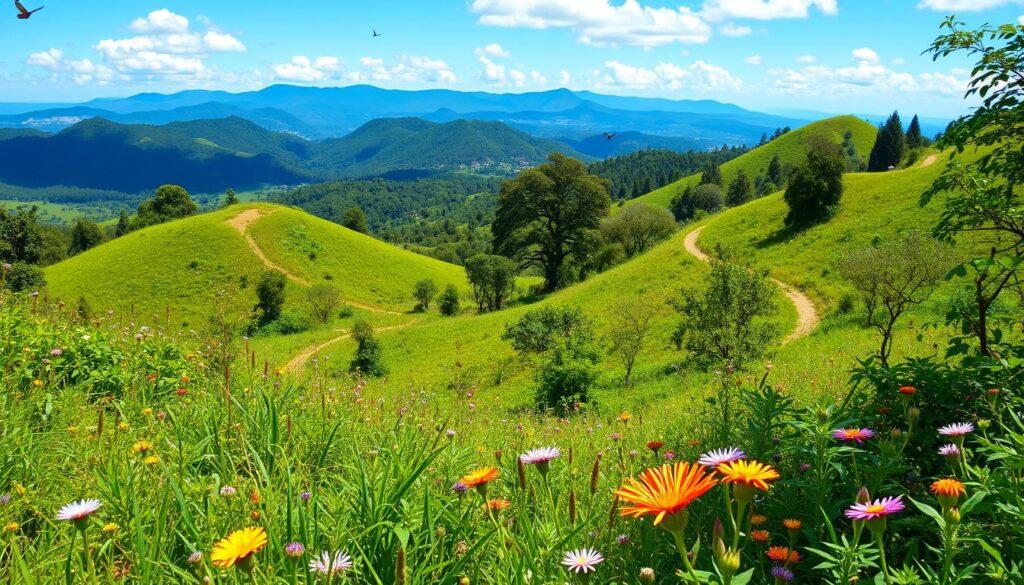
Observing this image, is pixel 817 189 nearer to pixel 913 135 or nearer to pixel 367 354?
pixel 367 354

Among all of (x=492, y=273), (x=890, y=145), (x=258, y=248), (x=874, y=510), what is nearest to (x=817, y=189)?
(x=492, y=273)

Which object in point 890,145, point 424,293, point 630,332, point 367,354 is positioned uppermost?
point 890,145

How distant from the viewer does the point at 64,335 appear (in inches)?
255

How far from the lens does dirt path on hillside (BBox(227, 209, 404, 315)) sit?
53344mm

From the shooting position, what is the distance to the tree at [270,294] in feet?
156

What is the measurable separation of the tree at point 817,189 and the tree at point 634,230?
1988 cm

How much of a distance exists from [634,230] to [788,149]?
88252 mm

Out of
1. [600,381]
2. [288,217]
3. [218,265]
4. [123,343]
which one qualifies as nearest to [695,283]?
[600,381]

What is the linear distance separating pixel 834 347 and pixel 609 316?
1375 cm

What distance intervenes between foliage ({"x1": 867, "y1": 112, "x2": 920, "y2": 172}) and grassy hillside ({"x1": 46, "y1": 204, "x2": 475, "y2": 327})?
7601 centimetres

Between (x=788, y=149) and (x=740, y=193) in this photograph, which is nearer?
(x=740, y=193)

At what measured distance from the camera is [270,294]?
47906 mm

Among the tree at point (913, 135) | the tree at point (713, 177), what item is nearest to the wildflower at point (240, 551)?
the tree at point (913, 135)

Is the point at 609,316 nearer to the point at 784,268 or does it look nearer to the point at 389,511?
the point at 784,268
